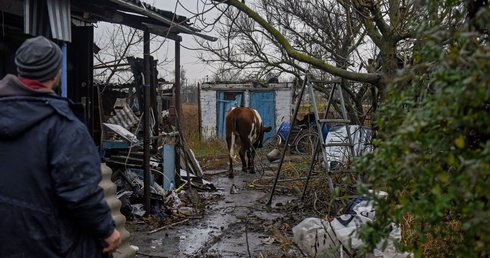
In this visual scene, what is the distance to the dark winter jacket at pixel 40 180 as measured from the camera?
2572 mm

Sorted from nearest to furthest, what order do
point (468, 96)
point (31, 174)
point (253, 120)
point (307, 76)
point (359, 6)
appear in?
point (468, 96)
point (31, 174)
point (359, 6)
point (307, 76)
point (253, 120)

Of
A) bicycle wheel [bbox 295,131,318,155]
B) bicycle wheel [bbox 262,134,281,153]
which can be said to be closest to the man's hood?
bicycle wheel [bbox 295,131,318,155]

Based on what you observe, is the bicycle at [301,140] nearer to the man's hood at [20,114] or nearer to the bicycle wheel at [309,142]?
the bicycle wheel at [309,142]

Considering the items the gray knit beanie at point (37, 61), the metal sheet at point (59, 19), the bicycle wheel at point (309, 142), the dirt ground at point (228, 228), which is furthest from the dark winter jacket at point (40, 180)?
the bicycle wheel at point (309, 142)

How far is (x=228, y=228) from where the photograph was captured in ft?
24.1

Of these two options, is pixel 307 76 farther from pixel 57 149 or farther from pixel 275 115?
pixel 275 115

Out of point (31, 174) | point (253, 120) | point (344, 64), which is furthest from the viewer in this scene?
point (253, 120)

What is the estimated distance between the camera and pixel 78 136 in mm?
2633

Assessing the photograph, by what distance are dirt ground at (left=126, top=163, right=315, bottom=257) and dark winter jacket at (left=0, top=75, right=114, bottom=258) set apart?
2835 mm

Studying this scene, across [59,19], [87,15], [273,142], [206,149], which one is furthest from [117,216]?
[206,149]

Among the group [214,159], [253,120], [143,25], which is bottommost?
[214,159]

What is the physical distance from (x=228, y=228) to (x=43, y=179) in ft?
16.2

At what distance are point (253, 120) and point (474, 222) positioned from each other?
38.6 ft

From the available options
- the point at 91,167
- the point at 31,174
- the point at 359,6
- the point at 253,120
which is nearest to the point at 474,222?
the point at 91,167
